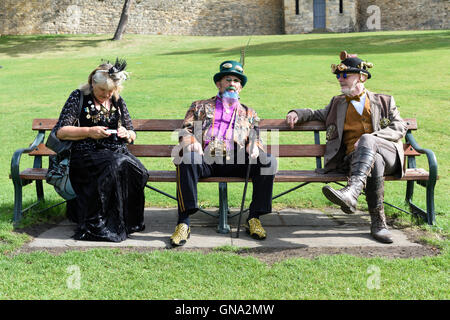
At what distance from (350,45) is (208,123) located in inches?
719

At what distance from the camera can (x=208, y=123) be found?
4.69 meters

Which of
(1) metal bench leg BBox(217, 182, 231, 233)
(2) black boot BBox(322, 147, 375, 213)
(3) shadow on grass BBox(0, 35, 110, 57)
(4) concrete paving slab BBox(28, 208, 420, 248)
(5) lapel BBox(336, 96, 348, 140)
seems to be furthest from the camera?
(3) shadow on grass BBox(0, 35, 110, 57)

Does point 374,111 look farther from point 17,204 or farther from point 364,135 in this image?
point 17,204

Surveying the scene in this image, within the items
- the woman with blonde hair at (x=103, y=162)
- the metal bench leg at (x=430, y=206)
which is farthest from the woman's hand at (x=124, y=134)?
the metal bench leg at (x=430, y=206)

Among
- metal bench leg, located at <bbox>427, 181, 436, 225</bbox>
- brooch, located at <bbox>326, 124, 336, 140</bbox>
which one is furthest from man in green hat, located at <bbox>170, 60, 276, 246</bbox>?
metal bench leg, located at <bbox>427, 181, 436, 225</bbox>

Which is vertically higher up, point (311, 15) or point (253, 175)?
point (311, 15)

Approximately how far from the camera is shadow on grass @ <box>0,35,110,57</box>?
25.6 m

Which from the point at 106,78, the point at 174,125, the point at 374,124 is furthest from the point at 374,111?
the point at 106,78

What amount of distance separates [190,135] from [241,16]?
1373 inches

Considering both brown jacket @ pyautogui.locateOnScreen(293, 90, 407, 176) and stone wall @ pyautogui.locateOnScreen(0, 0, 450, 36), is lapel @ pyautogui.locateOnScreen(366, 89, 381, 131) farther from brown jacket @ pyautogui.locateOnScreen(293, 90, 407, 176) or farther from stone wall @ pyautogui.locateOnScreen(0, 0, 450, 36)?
stone wall @ pyautogui.locateOnScreen(0, 0, 450, 36)

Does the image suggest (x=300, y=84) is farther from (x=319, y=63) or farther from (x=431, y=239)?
(x=431, y=239)

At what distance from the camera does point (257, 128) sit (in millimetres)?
4762

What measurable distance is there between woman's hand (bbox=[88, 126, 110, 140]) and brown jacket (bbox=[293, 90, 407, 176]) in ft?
6.68

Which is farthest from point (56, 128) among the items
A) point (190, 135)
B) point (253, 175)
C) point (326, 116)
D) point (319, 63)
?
point (319, 63)
